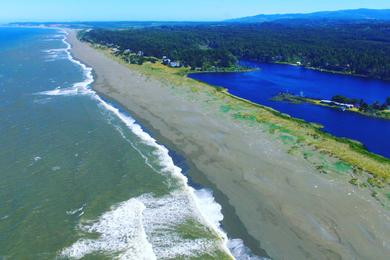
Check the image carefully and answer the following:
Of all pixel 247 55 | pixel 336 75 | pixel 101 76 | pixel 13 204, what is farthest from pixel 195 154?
pixel 247 55

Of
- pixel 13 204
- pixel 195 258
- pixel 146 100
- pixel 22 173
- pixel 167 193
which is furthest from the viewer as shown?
pixel 146 100

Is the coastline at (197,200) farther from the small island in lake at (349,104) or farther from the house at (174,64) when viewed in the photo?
the house at (174,64)

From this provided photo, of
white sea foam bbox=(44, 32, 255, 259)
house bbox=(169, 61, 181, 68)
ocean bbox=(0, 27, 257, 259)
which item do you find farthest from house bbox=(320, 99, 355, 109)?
house bbox=(169, 61, 181, 68)

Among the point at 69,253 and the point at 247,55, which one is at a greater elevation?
the point at 69,253

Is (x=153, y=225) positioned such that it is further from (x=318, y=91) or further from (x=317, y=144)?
(x=318, y=91)

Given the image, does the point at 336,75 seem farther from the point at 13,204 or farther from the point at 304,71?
the point at 13,204

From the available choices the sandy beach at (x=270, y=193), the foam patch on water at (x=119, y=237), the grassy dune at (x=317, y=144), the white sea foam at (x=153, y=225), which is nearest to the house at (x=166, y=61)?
the grassy dune at (x=317, y=144)

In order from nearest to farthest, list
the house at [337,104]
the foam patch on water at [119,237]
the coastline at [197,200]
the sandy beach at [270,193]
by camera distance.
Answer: the foam patch on water at [119,237], the coastline at [197,200], the sandy beach at [270,193], the house at [337,104]
